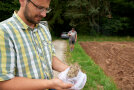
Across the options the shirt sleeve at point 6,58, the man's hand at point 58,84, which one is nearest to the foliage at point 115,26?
the man's hand at point 58,84

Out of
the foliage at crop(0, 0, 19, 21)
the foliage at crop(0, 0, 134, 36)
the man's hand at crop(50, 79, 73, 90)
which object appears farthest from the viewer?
the foliage at crop(0, 0, 134, 36)

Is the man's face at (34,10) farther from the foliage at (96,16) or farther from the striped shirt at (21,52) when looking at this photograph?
the foliage at (96,16)

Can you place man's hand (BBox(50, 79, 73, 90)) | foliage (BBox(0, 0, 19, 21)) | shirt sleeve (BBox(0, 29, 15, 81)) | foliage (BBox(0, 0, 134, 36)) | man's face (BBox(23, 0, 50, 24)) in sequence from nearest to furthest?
shirt sleeve (BBox(0, 29, 15, 81)) → man's hand (BBox(50, 79, 73, 90)) → man's face (BBox(23, 0, 50, 24)) → foliage (BBox(0, 0, 19, 21)) → foliage (BBox(0, 0, 134, 36))

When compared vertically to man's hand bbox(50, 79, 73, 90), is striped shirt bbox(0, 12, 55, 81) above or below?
above

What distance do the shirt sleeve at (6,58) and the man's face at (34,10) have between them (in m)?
0.32

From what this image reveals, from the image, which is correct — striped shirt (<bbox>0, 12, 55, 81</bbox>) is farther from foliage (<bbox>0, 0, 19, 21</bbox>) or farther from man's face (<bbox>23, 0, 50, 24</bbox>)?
foliage (<bbox>0, 0, 19, 21</bbox>)

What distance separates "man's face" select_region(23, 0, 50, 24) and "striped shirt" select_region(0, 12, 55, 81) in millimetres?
84

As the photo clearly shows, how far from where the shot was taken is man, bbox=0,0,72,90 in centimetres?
121

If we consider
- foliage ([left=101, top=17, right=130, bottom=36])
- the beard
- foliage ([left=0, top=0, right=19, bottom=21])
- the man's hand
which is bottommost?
foliage ([left=101, top=17, right=130, bottom=36])

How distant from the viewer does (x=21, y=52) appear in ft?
4.32

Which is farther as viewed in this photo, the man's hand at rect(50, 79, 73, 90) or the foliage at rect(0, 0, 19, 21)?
the foliage at rect(0, 0, 19, 21)

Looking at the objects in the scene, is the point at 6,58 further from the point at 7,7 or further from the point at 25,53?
the point at 7,7

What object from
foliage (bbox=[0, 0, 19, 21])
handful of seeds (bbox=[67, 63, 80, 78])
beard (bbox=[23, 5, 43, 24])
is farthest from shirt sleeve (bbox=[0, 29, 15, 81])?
foliage (bbox=[0, 0, 19, 21])

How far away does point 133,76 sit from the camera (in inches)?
245
